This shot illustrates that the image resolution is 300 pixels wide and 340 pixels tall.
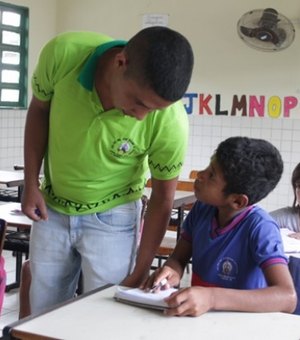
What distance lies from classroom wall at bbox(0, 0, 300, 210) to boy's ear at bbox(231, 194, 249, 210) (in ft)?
13.6

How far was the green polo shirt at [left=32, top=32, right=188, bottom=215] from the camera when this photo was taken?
1.73 meters

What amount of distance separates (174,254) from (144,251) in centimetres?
17

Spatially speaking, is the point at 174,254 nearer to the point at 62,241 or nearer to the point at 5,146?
the point at 62,241

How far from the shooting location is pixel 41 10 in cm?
666

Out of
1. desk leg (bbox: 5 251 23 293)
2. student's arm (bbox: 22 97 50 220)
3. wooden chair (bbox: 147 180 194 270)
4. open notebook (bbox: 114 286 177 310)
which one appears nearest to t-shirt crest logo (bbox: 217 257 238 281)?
open notebook (bbox: 114 286 177 310)

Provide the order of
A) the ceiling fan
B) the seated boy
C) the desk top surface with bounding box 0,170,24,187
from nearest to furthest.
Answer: the seated boy, the desk top surface with bounding box 0,170,24,187, the ceiling fan

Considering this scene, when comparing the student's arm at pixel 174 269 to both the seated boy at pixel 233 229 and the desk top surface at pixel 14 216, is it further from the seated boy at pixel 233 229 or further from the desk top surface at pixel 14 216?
the desk top surface at pixel 14 216

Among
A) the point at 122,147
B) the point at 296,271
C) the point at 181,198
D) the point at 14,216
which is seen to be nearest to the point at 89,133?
the point at 122,147

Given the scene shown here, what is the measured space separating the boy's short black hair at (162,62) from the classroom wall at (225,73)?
4548 mm

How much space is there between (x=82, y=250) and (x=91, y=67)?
1.84 ft

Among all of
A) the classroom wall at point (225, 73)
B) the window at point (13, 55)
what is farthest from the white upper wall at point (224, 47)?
the window at point (13, 55)

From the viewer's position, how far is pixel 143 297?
61.5 inches

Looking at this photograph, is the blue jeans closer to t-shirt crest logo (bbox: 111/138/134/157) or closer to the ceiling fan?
t-shirt crest logo (bbox: 111/138/134/157)

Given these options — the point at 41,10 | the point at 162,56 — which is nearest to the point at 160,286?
the point at 162,56
